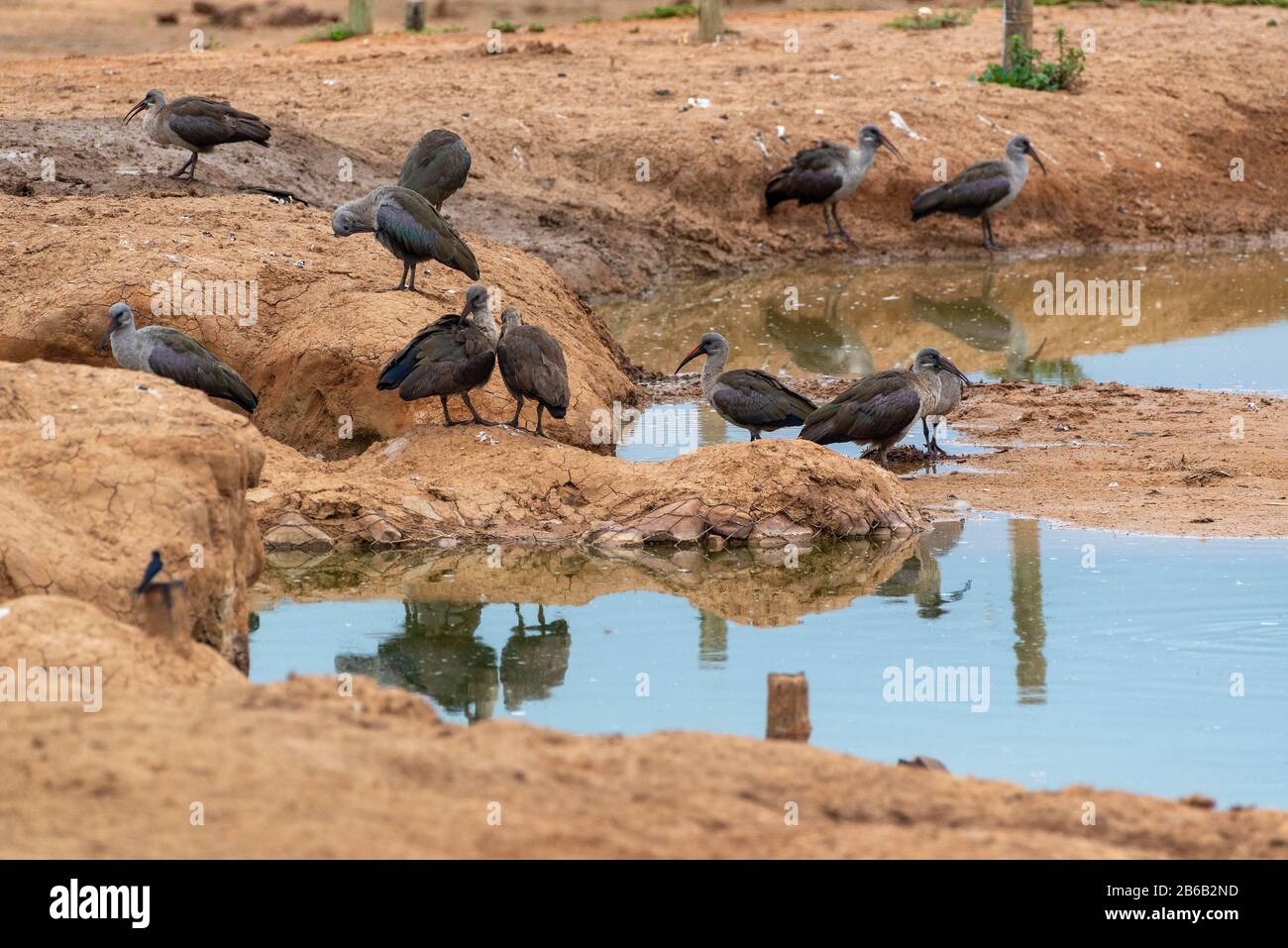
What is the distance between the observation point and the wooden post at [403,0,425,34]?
1045 inches

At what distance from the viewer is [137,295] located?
12.2 m

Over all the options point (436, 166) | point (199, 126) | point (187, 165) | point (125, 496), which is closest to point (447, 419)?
point (436, 166)

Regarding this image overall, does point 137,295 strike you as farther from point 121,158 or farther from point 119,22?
point 119,22

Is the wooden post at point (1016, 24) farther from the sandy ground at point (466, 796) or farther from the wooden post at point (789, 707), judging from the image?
the sandy ground at point (466, 796)

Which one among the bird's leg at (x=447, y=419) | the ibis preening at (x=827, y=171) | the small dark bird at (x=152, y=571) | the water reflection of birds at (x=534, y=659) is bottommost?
the water reflection of birds at (x=534, y=659)

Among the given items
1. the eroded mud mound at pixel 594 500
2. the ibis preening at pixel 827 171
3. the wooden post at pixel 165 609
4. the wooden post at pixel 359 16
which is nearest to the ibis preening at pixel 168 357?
the eroded mud mound at pixel 594 500

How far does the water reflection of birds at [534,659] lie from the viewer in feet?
27.4

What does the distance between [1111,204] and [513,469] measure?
12921mm

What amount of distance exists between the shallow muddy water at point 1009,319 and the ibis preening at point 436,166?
236 centimetres

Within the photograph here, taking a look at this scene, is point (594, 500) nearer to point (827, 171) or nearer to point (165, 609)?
point (165, 609)

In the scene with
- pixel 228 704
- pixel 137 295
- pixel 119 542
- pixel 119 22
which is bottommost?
pixel 228 704

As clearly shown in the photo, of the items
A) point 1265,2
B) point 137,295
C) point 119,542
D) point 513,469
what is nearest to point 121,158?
point 137,295

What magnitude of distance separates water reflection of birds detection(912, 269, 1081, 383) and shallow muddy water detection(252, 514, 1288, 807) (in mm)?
5010

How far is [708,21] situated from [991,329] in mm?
Answer: 9295
